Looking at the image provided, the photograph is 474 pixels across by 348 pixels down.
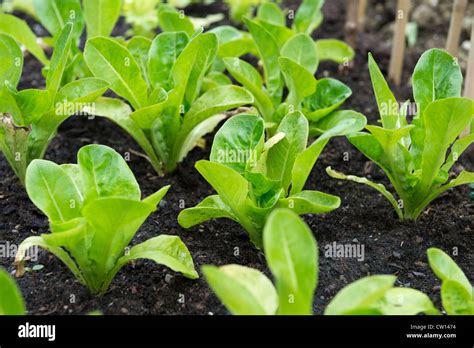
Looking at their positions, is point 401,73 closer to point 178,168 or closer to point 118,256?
point 178,168

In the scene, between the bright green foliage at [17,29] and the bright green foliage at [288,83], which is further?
the bright green foliage at [17,29]

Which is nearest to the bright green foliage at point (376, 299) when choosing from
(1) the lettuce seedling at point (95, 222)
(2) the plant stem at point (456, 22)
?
(1) the lettuce seedling at point (95, 222)

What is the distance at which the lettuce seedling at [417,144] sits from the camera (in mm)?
2414

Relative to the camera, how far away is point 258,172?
231 cm

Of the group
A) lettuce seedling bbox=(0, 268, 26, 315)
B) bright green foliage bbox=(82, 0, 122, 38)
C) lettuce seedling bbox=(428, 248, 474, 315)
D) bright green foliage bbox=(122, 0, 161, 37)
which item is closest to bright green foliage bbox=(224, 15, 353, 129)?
bright green foliage bbox=(82, 0, 122, 38)

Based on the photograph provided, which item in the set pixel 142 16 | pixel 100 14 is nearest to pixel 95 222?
pixel 100 14

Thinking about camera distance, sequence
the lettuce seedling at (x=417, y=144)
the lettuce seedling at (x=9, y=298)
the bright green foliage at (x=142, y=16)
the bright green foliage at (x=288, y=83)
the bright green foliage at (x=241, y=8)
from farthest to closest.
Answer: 1. the bright green foliage at (x=241, y=8)
2. the bright green foliage at (x=142, y=16)
3. the bright green foliage at (x=288, y=83)
4. the lettuce seedling at (x=417, y=144)
5. the lettuce seedling at (x=9, y=298)

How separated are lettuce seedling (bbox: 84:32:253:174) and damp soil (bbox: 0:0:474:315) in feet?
0.51

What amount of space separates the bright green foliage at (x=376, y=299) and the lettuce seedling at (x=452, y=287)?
57mm

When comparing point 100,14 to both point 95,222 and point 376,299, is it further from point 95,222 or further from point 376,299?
point 376,299

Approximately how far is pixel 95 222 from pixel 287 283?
2.03 ft

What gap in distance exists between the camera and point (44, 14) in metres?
3.15

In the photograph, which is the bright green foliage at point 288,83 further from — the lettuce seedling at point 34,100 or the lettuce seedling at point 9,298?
the lettuce seedling at point 9,298

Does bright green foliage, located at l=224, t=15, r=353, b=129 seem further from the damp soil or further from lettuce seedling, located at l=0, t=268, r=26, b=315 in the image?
lettuce seedling, located at l=0, t=268, r=26, b=315
